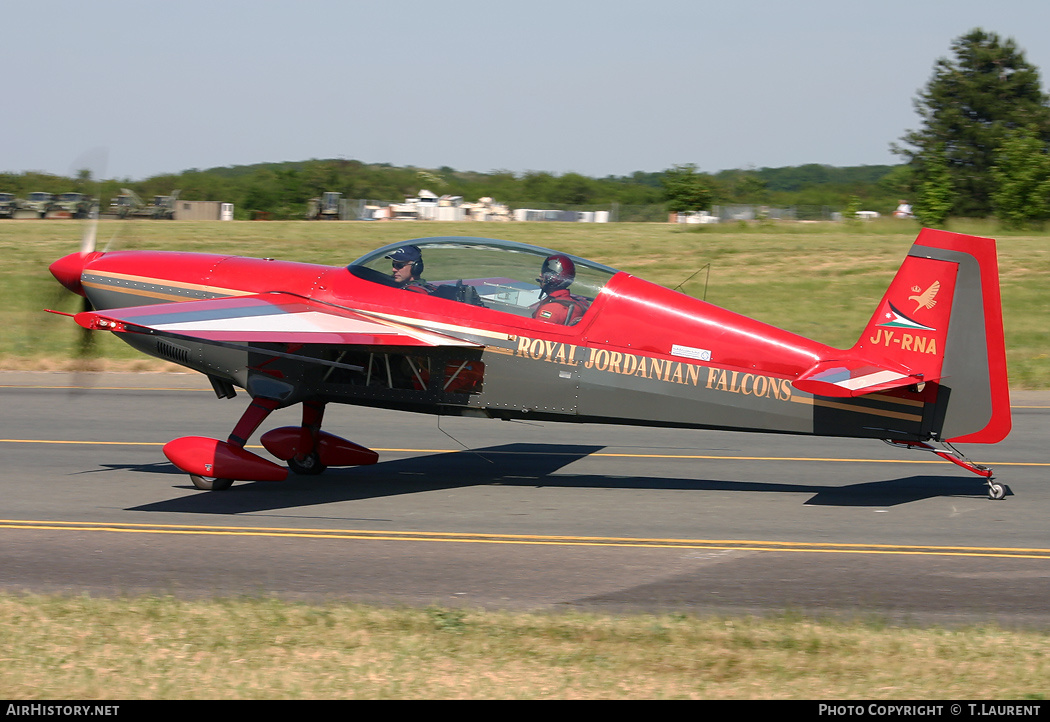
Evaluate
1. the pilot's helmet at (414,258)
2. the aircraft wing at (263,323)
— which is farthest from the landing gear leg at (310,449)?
the pilot's helmet at (414,258)

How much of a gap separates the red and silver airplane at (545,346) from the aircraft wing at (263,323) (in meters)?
0.02

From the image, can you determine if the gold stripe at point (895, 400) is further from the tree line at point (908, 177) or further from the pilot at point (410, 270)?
the tree line at point (908, 177)

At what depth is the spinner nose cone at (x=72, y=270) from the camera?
11.1 m

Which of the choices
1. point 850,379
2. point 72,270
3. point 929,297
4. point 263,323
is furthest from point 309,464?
point 929,297

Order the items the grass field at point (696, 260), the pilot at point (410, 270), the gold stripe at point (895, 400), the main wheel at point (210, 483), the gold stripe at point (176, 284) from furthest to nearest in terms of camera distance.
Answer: the grass field at point (696, 260), the gold stripe at point (176, 284), the main wheel at point (210, 483), the pilot at point (410, 270), the gold stripe at point (895, 400)

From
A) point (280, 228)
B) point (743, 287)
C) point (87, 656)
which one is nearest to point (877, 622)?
point (87, 656)

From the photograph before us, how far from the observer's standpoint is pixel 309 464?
1109cm

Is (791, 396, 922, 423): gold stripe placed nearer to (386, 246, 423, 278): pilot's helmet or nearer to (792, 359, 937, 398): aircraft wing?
(792, 359, 937, 398): aircraft wing

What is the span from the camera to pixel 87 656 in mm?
5688

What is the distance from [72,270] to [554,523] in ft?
19.5

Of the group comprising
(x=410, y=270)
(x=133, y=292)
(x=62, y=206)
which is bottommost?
(x=133, y=292)

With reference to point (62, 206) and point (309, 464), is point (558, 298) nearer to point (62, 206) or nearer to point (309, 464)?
point (309, 464)

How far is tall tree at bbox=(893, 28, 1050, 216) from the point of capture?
8094 cm

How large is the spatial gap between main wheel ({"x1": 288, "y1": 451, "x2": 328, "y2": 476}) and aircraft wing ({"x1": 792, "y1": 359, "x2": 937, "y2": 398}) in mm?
5064
